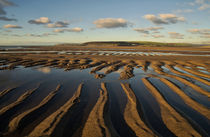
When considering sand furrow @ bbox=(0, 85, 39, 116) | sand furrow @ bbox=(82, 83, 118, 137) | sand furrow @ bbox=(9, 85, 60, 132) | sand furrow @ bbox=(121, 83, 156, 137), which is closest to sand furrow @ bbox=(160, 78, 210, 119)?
sand furrow @ bbox=(121, 83, 156, 137)

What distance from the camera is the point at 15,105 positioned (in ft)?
24.5

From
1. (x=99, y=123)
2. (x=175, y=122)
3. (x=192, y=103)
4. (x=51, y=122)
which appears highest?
(x=51, y=122)

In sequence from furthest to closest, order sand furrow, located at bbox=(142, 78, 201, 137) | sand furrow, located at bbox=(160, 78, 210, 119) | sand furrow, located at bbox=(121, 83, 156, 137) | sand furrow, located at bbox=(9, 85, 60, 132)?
sand furrow, located at bbox=(160, 78, 210, 119), sand furrow, located at bbox=(9, 85, 60, 132), sand furrow, located at bbox=(142, 78, 201, 137), sand furrow, located at bbox=(121, 83, 156, 137)

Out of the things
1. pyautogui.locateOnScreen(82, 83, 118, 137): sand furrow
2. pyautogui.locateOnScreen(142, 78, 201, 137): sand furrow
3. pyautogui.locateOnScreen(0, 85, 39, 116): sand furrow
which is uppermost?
pyautogui.locateOnScreen(0, 85, 39, 116): sand furrow

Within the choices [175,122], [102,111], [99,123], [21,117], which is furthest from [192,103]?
[21,117]

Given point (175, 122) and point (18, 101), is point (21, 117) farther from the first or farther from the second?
point (175, 122)

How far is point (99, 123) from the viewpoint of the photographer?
5.91 m

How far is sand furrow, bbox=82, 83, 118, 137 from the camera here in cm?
525

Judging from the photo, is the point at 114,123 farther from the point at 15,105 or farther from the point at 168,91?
the point at 168,91

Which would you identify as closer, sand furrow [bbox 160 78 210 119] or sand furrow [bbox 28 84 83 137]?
sand furrow [bbox 28 84 83 137]

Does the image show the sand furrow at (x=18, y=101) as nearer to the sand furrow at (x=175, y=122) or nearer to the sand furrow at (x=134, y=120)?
the sand furrow at (x=134, y=120)

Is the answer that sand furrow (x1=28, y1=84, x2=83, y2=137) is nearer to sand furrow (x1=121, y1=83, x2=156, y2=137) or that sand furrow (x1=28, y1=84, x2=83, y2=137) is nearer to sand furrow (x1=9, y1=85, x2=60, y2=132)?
sand furrow (x1=9, y1=85, x2=60, y2=132)

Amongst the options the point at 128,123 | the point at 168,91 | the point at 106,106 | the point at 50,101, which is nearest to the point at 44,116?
the point at 50,101

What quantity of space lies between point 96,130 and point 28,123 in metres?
2.89
